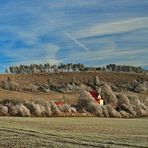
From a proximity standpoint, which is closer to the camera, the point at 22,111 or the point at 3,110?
the point at 3,110

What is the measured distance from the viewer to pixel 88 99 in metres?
85.0

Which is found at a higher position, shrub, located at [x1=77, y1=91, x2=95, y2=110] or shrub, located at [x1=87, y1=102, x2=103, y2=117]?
shrub, located at [x1=77, y1=91, x2=95, y2=110]

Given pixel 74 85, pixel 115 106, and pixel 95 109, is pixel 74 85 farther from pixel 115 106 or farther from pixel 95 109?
pixel 95 109

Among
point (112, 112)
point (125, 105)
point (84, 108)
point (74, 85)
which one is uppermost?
point (74, 85)

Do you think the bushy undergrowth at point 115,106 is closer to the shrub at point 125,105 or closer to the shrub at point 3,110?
the shrub at point 125,105

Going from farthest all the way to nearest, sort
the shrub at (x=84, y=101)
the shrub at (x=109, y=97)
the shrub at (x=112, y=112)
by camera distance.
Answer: the shrub at (x=109, y=97), the shrub at (x=84, y=101), the shrub at (x=112, y=112)

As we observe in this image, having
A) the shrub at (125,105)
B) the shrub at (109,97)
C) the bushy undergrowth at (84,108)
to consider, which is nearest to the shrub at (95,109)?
the bushy undergrowth at (84,108)

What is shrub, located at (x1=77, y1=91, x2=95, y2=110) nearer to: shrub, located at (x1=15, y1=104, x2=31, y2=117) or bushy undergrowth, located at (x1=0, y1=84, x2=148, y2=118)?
bushy undergrowth, located at (x1=0, y1=84, x2=148, y2=118)

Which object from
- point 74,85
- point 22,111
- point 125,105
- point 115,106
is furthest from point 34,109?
point 74,85

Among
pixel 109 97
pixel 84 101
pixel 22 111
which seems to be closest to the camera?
pixel 22 111

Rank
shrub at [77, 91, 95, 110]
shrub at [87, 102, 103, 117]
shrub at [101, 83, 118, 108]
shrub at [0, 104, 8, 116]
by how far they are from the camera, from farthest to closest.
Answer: shrub at [101, 83, 118, 108] < shrub at [77, 91, 95, 110] < shrub at [87, 102, 103, 117] < shrub at [0, 104, 8, 116]

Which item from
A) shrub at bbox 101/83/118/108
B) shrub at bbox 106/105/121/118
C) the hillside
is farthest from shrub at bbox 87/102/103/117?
the hillside

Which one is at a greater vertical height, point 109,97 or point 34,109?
point 109,97

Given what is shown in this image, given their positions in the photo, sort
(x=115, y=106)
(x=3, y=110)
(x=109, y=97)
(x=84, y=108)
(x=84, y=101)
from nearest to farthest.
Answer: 1. (x=3, y=110)
2. (x=84, y=108)
3. (x=84, y=101)
4. (x=115, y=106)
5. (x=109, y=97)
